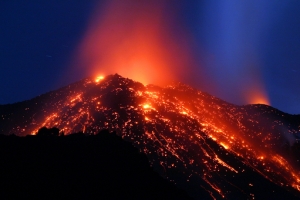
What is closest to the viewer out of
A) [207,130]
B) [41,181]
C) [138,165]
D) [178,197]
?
[41,181]

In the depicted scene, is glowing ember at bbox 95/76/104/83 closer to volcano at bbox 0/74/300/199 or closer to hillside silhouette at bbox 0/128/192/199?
volcano at bbox 0/74/300/199

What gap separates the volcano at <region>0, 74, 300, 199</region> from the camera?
3069 centimetres

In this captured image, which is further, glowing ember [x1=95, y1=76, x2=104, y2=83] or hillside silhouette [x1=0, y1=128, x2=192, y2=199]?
glowing ember [x1=95, y1=76, x2=104, y2=83]

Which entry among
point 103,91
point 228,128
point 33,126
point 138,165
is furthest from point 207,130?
point 138,165

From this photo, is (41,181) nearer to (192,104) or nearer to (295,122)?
(192,104)

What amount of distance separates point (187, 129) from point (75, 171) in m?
30.1

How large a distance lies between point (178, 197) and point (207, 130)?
30.9 metres

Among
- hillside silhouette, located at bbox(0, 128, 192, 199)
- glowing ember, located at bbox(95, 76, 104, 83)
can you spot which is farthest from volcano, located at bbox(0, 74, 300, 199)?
hillside silhouette, located at bbox(0, 128, 192, 199)

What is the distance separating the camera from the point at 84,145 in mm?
12391

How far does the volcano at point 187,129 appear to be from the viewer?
30.7 meters

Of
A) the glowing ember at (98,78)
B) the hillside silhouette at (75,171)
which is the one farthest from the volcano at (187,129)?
the hillside silhouette at (75,171)

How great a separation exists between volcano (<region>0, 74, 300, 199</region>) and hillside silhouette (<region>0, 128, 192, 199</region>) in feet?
52.3

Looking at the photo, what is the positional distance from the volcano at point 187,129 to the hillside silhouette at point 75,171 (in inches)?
627

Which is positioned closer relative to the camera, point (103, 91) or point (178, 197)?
point (178, 197)
